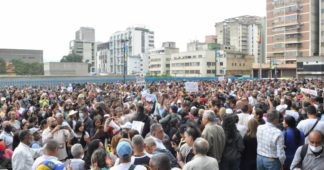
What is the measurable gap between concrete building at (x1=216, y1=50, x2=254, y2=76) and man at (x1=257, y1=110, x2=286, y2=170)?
101 metres

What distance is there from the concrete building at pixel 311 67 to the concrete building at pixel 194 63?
110 feet

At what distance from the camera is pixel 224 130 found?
21.0ft

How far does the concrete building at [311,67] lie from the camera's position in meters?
75.8

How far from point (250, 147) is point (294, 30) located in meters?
92.3

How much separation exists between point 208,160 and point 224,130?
1.89 meters

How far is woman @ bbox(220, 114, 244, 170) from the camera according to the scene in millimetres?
6297

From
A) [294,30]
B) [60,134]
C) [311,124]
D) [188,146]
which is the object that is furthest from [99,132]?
[294,30]

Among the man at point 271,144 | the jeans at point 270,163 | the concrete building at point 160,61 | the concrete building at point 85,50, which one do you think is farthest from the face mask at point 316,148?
the concrete building at point 85,50

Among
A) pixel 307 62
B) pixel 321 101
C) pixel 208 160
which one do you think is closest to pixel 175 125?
pixel 208 160

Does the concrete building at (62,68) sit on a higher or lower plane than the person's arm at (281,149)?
higher

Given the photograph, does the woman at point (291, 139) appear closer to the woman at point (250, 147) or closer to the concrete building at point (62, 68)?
the woman at point (250, 147)

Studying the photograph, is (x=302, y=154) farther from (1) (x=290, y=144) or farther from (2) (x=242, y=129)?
(2) (x=242, y=129)

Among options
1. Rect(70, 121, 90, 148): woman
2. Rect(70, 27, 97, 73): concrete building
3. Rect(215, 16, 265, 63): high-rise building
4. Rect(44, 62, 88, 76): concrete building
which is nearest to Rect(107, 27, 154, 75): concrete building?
Rect(70, 27, 97, 73): concrete building

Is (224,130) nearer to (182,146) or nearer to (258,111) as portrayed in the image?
(182,146)
